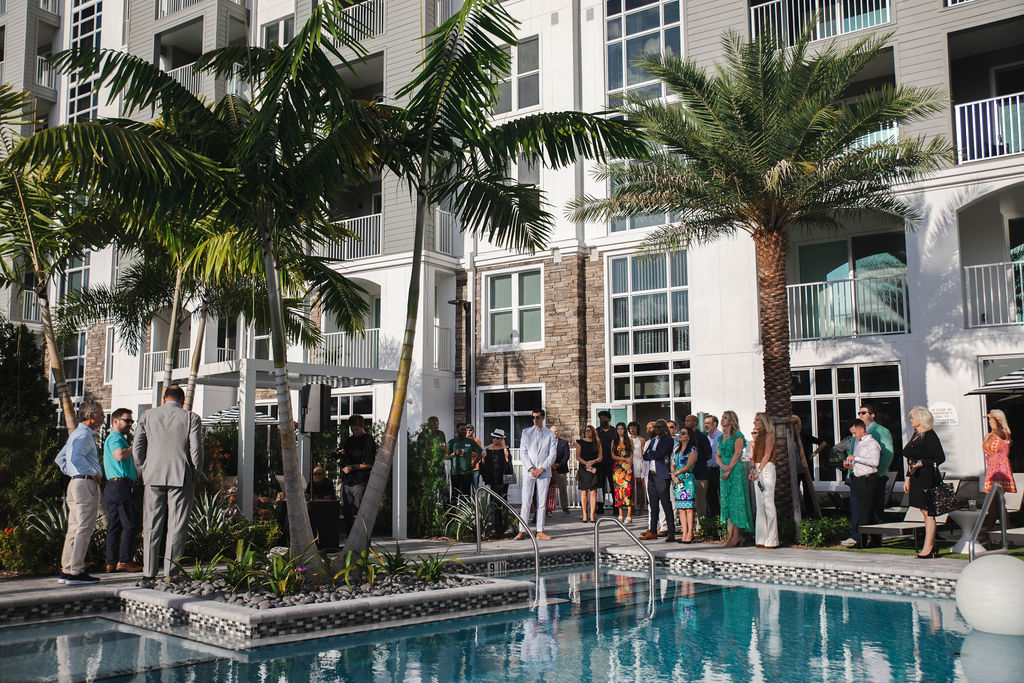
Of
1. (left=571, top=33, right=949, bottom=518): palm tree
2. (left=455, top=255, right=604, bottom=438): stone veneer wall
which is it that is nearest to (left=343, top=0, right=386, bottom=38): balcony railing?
(left=455, top=255, right=604, bottom=438): stone veneer wall

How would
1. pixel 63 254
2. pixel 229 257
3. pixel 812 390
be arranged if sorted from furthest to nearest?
1. pixel 812 390
2. pixel 63 254
3. pixel 229 257

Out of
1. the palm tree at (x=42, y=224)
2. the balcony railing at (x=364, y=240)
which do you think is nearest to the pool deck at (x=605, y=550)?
the palm tree at (x=42, y=224)

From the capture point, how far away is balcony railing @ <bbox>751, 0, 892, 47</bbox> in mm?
19531

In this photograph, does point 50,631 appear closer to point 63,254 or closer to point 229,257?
point 229,257

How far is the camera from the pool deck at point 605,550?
829 cm

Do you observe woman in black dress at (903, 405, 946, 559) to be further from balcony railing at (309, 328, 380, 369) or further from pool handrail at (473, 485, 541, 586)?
balcony railing at (309, 328, 380, 369)

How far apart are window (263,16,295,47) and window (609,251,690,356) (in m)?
13.2

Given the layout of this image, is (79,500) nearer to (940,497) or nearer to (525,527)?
(525,527)

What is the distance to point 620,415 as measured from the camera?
21.8m

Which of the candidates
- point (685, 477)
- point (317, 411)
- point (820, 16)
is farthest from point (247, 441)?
point (820, 16)

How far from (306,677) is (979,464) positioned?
14.6 meters

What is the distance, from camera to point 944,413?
17.2 m

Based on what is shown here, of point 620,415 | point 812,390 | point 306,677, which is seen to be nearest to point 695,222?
point 812,390

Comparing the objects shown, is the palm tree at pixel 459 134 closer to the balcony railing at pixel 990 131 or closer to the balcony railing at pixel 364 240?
the balcony railing at pixel 990 131
